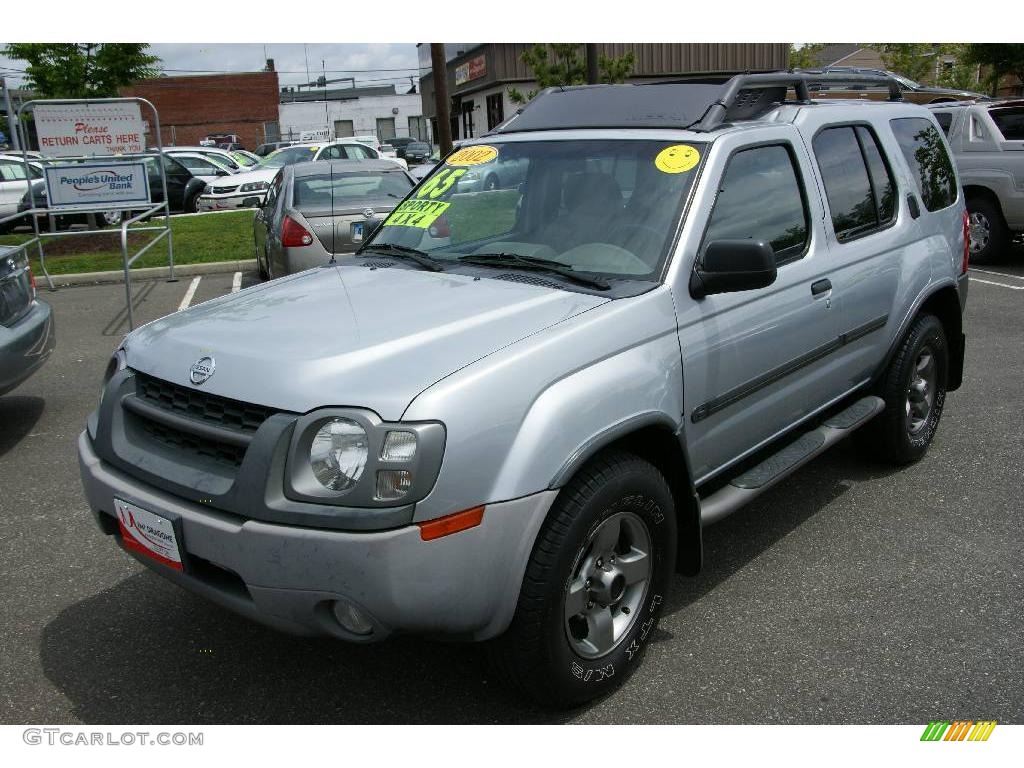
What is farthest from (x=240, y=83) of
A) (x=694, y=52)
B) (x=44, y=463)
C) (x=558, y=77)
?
(x=44, y=463)

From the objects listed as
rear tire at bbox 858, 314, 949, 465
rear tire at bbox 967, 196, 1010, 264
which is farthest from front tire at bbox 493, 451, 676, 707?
rear tire at bbox 967, 196, 1010, 264

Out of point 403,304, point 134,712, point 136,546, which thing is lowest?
point 134,712

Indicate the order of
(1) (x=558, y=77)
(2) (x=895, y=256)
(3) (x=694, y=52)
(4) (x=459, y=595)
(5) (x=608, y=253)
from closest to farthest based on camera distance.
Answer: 1. (4) (x=459, y=595)
2. (5) (x=608, y=253)
3. (2) (x=895, y=256)
4. (1) (x=558, y=77)
5. (3) (x=694, y=52)

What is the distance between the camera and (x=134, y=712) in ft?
10.1

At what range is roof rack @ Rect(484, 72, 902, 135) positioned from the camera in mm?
3904

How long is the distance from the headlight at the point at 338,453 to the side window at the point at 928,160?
3715mm

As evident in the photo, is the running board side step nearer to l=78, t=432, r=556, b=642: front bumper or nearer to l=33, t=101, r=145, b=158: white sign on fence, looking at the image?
l=78, t=432, r=556, b=642: front bumper

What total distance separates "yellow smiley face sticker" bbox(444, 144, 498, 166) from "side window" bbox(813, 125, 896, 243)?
147 centimetres

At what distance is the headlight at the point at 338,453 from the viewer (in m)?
2.56

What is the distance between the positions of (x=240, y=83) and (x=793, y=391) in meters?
68.0

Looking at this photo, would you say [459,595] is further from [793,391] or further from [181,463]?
[793,391]

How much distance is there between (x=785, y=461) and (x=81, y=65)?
21.1 meters

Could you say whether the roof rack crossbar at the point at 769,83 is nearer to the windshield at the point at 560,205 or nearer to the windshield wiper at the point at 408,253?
the windshield at the point at 560,205

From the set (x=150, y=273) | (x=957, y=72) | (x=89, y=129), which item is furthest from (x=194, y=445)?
(x=957, y=72)
